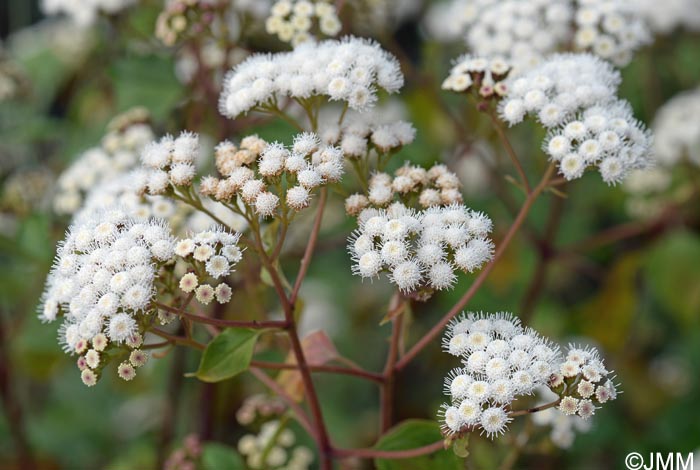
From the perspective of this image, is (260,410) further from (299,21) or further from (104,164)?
(299,21)

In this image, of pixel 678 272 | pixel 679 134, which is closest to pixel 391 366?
pixel 678 272

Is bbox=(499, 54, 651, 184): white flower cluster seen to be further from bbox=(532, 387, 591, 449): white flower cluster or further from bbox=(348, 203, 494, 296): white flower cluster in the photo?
bbox=(532, 387, 591, 449): white flower cluster

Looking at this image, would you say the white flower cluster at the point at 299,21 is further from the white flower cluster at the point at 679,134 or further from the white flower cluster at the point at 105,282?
the white flower cluster at the point at 679,134

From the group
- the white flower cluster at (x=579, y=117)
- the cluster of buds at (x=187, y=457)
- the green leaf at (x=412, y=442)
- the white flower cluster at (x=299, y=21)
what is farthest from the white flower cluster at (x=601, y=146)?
the cluster of buds at (x=187, y=457)

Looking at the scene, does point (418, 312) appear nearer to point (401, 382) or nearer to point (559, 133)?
point (401, 382)

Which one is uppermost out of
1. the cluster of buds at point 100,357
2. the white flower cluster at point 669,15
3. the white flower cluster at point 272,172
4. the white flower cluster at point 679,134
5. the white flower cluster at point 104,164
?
the white flower cluster at point 669,15

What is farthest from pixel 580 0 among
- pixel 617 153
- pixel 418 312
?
pixel 418 312

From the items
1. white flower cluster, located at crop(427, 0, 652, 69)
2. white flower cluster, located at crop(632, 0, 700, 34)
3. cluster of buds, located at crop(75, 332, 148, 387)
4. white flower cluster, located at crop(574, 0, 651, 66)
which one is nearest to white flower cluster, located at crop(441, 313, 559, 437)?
cluster of buds, located at crop(75, 332, 148, 387)
